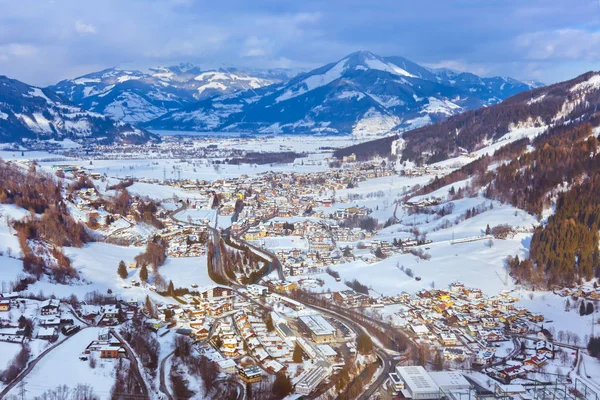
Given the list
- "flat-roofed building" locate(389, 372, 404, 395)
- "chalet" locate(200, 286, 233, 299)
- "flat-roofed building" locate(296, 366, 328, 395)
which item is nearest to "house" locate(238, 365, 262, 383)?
"flat-roofed building" locate(296, 366, 328, 395)

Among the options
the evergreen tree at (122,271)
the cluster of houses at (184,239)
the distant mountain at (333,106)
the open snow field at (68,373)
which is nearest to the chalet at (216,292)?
the evergreen tree at (122,271)

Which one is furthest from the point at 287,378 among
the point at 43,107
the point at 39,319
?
the point at 43,107

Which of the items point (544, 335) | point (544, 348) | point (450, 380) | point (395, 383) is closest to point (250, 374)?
point (395, 383)

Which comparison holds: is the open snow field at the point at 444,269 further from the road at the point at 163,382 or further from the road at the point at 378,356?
the road at the point at 163,382

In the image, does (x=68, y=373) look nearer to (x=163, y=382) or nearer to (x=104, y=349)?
(x=104, y=349)

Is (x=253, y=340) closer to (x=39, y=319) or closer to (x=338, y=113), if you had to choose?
(x=39, y=319)
